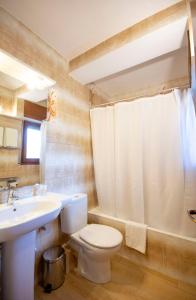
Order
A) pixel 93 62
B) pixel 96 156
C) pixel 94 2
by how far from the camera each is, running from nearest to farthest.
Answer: pixel 94 2, pixel 93 62, pixel 96 156

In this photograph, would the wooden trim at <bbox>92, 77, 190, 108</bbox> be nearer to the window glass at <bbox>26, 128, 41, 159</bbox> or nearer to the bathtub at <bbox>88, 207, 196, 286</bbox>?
the window glass at <bbox>26, 128, 41, 159</bbox>

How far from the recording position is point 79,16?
134 cm

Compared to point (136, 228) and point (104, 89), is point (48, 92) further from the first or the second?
point (136, 228)

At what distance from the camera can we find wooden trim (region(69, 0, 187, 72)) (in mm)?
1216

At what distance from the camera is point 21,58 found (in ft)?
4.62

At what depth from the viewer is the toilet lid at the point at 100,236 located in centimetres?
137

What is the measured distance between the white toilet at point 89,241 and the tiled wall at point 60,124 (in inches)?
8.2

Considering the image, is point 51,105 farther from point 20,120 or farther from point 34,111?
point 20,120

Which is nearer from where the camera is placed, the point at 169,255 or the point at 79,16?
the point at 79,16

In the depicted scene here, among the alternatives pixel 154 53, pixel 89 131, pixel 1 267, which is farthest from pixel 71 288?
pixel 154 53

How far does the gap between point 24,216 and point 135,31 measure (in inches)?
72.5

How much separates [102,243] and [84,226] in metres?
0.38

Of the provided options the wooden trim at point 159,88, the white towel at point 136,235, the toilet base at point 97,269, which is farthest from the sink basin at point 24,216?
the wooden trim at point 159,88

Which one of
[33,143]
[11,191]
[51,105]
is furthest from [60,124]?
[11,191]
